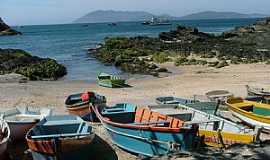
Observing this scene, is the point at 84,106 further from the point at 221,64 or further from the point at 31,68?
the point at 221,64

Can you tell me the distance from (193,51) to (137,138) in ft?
109

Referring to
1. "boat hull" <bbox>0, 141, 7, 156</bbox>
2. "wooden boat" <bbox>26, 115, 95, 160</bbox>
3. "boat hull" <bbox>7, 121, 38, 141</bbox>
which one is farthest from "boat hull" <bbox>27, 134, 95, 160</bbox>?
"boat hull" <bbox>7, 121, 38, 141</bbox>

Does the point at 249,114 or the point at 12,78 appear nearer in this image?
the point at 249,114

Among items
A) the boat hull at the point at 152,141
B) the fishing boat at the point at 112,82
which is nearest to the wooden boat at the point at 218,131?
the boat hull at the point at 152,141

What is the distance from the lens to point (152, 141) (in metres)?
14.3

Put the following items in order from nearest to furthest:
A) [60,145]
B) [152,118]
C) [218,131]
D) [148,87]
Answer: [60,145]
[218,131]
[152,118]
[148,87]

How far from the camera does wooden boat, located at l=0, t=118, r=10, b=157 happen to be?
1367 cm

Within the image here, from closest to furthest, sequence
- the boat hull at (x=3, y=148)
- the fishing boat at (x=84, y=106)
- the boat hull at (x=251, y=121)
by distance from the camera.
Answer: the boat hull at (x=3, y=148), the boat hull at (x=251, y=121), the fishing boat at (x=84, y=106)

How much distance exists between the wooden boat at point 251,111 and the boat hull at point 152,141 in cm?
422

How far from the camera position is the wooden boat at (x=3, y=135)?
13669mm

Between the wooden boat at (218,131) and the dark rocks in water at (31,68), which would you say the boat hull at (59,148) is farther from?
the dark rocks in water at (31,68)

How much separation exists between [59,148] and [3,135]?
2.50 meters

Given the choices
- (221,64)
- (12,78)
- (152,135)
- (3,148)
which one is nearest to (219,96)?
(152,135)

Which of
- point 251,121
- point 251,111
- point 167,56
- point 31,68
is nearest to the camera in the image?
point 251,121
